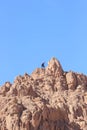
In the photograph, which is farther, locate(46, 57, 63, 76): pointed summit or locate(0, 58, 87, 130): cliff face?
locate(46, 57, 63, 76): pointed summit

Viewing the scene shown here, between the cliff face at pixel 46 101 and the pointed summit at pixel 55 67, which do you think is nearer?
the cliff face at pixel 46 101

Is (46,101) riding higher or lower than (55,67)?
lower

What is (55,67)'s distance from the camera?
14012 centimetres

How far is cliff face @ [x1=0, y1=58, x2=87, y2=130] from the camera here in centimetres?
9450

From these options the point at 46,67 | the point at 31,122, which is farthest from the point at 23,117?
the point at 46,67

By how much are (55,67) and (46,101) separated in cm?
2603

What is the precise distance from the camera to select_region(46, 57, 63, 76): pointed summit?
456 feet

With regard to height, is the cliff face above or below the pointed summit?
below

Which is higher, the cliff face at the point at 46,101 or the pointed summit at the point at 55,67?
the pointed summit at the point at 55,67

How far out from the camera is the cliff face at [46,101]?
94.5 metres

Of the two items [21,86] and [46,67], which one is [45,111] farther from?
[46,67]

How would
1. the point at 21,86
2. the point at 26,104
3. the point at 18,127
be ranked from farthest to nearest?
the point at 21,86, the point at 26,104, the point at 18,127

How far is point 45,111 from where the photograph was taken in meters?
96.6

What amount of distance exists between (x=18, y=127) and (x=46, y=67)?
1989 inches
